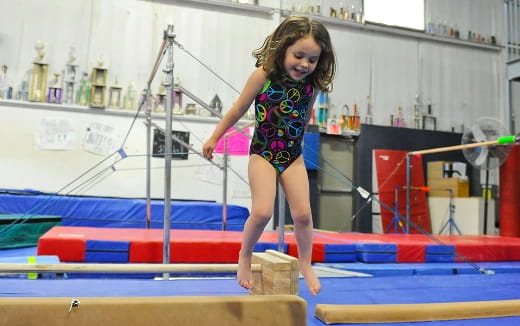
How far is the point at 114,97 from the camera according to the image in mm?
6266

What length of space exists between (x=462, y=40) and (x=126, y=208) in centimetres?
734

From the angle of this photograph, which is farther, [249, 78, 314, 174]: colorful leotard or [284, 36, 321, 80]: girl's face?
[249, 78, 314, 174]: colorful leotard

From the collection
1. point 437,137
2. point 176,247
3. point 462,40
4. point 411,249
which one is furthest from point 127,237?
point 462,40

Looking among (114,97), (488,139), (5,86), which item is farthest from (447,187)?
(5,86)

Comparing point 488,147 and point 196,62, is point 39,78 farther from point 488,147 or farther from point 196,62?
point 488,147

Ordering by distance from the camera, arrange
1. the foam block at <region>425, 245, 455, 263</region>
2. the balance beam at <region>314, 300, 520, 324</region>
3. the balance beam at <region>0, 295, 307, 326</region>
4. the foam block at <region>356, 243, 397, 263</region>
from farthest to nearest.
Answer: the foam block at <region>425, 245, 455, 263</region>
the foam block at <region>356, 243, 397, 263</region>
the balance beam at <region>314, 300, 520, 324</region>
the balance beam at <region>0, 295, 307, 326</region>

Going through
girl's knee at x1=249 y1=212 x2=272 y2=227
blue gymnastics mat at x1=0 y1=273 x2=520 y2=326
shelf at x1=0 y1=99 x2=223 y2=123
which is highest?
shelf at x1=0 y1=99 x2=223 y2=123

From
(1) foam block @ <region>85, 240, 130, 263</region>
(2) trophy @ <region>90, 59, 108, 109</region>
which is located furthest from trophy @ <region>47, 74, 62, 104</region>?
(1) foam block @ <region>85, 240, 130, 263</region>

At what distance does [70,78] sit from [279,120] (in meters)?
5.41

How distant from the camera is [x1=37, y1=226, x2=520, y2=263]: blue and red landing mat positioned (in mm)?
3139

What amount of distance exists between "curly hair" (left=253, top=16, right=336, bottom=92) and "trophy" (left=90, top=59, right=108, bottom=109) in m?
5.02

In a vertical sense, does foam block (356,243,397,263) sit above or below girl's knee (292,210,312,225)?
below

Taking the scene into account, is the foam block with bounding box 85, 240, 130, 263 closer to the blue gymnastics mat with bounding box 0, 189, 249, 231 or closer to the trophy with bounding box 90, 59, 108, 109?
the blue gymnastics mat with bounding box 0, 189, 249, 231

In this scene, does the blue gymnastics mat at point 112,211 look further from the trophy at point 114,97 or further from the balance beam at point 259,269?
the balance beam at point 259,269
